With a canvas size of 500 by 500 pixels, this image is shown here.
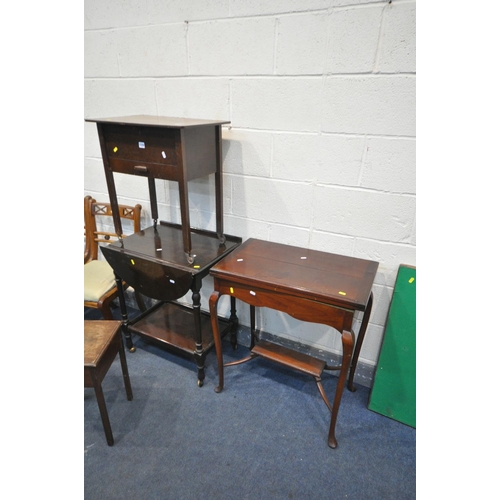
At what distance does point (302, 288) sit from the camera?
1344mm

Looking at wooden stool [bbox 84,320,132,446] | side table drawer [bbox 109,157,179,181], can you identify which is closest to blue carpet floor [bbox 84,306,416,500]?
wooden stool [bbox 84,320,132,446]

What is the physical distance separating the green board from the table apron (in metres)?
0.45

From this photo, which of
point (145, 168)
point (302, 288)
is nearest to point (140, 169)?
point (145, 168)

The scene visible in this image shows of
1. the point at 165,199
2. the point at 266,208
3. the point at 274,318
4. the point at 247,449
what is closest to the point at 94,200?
the point at 165,199

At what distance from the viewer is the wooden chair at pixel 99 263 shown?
2.01 meters

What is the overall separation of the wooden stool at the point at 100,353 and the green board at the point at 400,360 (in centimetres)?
135

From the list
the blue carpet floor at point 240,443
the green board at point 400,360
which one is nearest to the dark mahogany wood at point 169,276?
the blue carpet floor at point 240,443

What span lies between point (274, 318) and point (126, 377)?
0.93 meters

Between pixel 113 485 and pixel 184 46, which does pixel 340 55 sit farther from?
pixel 113 485

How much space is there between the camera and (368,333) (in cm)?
182

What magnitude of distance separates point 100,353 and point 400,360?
4.73 ft

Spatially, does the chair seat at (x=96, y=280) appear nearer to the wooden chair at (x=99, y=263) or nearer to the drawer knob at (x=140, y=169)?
the wooden chair at (x=99, y=263)

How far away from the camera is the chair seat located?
2000 mm

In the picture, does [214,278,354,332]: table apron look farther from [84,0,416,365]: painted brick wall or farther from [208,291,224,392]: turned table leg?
[84,0,416,365]: painted brick wall
